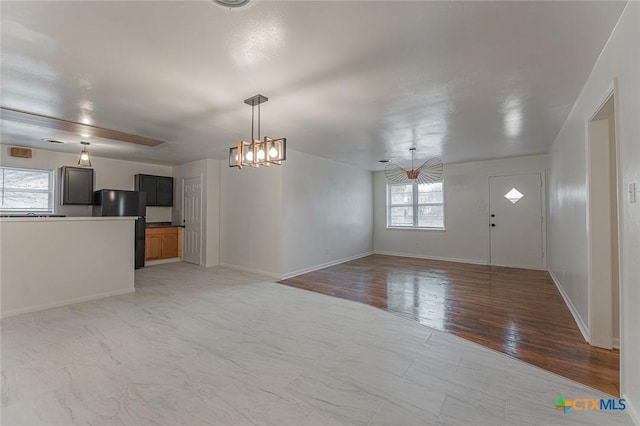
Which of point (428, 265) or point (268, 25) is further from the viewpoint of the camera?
point (428, 265)

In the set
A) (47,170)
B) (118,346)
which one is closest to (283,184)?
(118,346)

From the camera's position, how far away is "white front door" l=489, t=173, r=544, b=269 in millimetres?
5906

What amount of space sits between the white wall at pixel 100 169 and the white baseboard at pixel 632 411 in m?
8.46

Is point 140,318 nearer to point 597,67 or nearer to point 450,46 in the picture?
point 450,46

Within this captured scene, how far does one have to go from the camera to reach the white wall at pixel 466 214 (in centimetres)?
626

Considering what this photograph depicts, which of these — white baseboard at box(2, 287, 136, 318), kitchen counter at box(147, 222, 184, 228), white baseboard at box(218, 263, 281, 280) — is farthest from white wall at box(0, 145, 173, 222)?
white baseboard at box(2, 287, 136, 318)

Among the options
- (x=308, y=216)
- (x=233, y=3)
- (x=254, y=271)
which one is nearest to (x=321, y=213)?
(x=308, y=216)

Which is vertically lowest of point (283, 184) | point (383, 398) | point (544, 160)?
point (383, 398)

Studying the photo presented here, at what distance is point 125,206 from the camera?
589 cm

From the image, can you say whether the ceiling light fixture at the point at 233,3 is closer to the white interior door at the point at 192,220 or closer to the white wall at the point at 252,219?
the white wall at the point at 252,219

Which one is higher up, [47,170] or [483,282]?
[47,170]

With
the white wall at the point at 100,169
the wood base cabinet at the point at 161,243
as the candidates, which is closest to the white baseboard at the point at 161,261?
the wood base cabinet at the point at 161,243

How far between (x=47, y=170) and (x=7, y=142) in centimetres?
77

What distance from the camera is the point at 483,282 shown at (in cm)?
485
